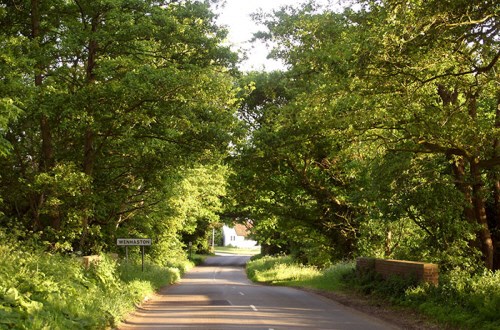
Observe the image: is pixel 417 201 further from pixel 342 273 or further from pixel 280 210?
pixel 280 210

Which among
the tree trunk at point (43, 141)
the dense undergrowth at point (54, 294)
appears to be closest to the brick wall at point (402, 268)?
the dense undergrowth at point (54, 294)

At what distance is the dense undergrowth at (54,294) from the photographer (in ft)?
32.3

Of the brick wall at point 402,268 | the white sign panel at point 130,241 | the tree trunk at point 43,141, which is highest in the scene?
the tree trunk at point 43,141

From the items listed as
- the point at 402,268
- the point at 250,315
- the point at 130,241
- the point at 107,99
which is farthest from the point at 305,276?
the point at 107,99

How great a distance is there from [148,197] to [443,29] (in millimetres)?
20686

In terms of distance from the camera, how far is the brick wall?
17969mm

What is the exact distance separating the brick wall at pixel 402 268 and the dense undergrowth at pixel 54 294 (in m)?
8.89

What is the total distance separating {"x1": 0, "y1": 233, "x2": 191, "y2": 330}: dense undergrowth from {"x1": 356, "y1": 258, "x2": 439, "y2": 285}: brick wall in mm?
8891

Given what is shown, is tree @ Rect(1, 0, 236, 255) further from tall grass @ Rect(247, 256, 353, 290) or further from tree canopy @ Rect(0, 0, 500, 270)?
tall grass @ Rect(247, 256, 353, 290)

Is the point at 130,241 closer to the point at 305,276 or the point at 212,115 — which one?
the point at 212,115

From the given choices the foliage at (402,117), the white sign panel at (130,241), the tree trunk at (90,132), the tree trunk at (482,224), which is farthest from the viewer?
the white sign panel at (130,241)

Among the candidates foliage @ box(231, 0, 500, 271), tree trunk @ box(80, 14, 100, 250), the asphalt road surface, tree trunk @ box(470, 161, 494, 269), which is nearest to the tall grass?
foliage @ box(231, 0, 500, 271)

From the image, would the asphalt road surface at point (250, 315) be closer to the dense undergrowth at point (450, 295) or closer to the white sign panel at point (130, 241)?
the dense undergrowth at point (450, 295)

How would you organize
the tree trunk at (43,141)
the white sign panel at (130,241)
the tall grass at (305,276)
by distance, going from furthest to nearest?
the tall grass at (305,276), the white sign panel at (130,241), the tree trunk at (43,141)
